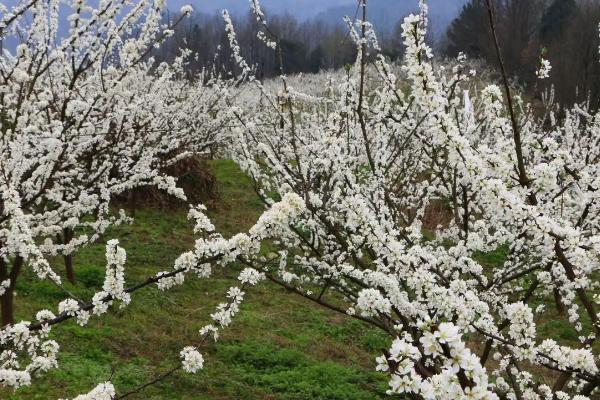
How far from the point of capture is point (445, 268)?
510cm

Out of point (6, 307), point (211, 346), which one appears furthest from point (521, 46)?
point (6, 307)

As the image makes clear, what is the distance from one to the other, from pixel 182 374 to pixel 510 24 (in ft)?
140

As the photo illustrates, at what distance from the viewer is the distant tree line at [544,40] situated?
2861cm

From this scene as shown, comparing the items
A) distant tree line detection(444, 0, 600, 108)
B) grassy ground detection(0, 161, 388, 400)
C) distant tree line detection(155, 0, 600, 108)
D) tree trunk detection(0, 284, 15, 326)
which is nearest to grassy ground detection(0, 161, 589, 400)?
grassy ground detection(0, 161, 388, 400)

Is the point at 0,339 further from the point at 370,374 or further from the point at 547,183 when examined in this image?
the point at 370,374

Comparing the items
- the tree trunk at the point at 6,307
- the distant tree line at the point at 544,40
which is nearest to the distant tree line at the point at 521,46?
the distant tree line at the point at 544,40

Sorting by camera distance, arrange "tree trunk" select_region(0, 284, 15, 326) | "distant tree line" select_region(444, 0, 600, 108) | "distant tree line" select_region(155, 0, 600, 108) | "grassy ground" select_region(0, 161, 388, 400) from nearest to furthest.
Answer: "tree trunk" select_region(0, 284, 15, 326) < "grassy ground" select_region(0, 161, 388, 400) < "distant tree line" select_region(155, 0, 600, 108) < "distant tree line" select_region(444, 0, 600, 108)

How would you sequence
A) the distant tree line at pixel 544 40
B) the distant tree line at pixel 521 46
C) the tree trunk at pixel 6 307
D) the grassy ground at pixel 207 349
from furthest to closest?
the distant tree line at pixel 544 40 → the distant tree line at pixel 521 46 → the grassy ground at pixel 207 349 → the tree trunk at pixel 6 307

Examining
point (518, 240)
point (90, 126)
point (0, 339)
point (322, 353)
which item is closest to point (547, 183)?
point (518, 240)

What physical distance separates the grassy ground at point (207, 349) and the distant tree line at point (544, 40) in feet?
52.9

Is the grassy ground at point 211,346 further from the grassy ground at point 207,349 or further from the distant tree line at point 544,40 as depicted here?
the distant tree line at point 544,40

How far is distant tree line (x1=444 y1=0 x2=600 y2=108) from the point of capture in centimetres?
2861

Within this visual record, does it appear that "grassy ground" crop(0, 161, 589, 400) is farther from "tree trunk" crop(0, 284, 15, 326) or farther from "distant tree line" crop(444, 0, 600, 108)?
"distant tree line" crop(444, 0, 600, 108)

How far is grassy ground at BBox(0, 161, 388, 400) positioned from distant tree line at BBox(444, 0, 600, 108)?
16.1m
